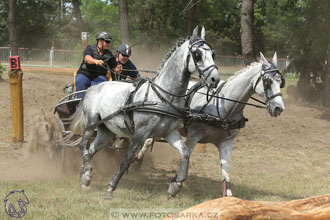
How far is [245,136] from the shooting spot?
→ 13.7m

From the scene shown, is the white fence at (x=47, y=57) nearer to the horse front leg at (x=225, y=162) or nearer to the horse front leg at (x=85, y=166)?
the horse front leg at (x=85, y=166)

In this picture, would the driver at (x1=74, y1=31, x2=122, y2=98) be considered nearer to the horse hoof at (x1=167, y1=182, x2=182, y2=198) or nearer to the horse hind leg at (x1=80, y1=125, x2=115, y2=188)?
the horse hind leg at (x1=80, y1=125, x2=115, y2=188)

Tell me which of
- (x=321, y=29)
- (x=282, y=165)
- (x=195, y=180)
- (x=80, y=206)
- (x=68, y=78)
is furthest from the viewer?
(x=321, y=29)

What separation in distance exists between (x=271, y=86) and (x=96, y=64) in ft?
9.93

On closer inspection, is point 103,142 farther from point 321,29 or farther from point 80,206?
point 321,29

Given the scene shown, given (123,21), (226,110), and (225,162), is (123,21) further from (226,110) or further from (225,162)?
(225,162)

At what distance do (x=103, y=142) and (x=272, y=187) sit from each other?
3.02m

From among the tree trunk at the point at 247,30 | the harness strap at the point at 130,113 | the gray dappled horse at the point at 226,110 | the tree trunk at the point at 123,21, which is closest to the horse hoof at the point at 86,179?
the harness strap at the point at 130,113

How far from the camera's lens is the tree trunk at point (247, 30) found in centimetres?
1602

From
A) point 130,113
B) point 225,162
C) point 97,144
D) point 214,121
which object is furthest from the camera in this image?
point 97,144

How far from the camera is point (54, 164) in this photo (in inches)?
366

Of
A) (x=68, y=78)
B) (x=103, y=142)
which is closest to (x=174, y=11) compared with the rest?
(x=68, y=78)

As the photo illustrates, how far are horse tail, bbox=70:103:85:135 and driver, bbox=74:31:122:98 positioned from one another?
0.40 m

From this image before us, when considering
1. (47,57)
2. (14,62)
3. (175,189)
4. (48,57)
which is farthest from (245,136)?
(47,57)
